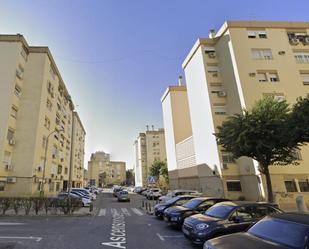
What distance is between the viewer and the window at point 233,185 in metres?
24.2

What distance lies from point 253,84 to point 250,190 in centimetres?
1122

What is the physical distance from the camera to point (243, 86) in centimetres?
2377

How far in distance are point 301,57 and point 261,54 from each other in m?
4.59

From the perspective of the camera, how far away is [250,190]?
883 inches

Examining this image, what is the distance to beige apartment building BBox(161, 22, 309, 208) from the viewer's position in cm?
2141

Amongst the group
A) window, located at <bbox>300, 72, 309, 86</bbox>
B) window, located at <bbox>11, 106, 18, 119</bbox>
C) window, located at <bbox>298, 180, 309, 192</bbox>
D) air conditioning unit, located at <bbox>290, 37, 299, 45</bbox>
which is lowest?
window, located at <bbox>298, 180, 309, 192</bbox>

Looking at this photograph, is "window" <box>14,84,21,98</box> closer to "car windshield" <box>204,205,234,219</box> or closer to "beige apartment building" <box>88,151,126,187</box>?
"car windshield" <box>204,205,234,219</box>

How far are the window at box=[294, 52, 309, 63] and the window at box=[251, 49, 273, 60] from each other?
295cm

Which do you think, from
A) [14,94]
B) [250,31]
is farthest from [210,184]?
[14,94]

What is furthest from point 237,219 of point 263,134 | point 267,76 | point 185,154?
point 185,154

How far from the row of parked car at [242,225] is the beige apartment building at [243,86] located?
13.4 metres

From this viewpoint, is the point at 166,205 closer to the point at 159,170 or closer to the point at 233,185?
the point at 233,185

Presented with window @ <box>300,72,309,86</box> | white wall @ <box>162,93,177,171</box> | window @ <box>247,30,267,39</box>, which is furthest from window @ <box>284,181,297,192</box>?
white wall @ <box>162,93,177,171</box>

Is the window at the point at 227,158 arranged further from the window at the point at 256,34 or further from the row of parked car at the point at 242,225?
the window at the point at 256,34
